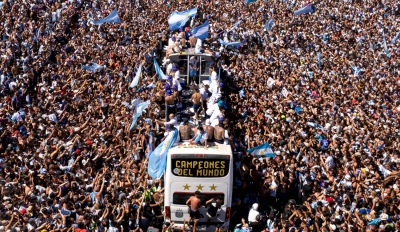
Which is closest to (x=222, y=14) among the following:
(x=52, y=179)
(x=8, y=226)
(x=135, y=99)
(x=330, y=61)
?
(x=330, y=61)

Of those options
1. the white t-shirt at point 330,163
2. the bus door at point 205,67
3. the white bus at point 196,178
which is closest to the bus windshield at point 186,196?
the white bus at point 196,178

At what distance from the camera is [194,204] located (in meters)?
11.2

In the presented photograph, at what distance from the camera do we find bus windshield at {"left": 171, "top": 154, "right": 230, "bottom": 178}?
1112 centimetres

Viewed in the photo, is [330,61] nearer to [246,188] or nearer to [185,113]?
[185,113]

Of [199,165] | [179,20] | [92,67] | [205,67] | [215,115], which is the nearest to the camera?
[199,165]

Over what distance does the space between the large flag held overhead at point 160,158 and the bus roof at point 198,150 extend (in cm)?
33

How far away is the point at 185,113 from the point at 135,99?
6.55 ft

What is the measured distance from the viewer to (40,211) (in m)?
11.1

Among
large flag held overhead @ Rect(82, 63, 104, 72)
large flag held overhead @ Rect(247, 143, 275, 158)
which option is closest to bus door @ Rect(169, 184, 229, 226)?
large flag held overhead @ Rect(247, 143, 275, 158)

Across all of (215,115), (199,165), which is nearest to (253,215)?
(199,165)

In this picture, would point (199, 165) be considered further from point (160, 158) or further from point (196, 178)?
point (160, 158)

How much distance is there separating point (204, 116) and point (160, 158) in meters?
3.79

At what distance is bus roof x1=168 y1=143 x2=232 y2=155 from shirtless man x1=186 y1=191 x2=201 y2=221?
87 cm

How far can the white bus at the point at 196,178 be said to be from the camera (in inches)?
438
